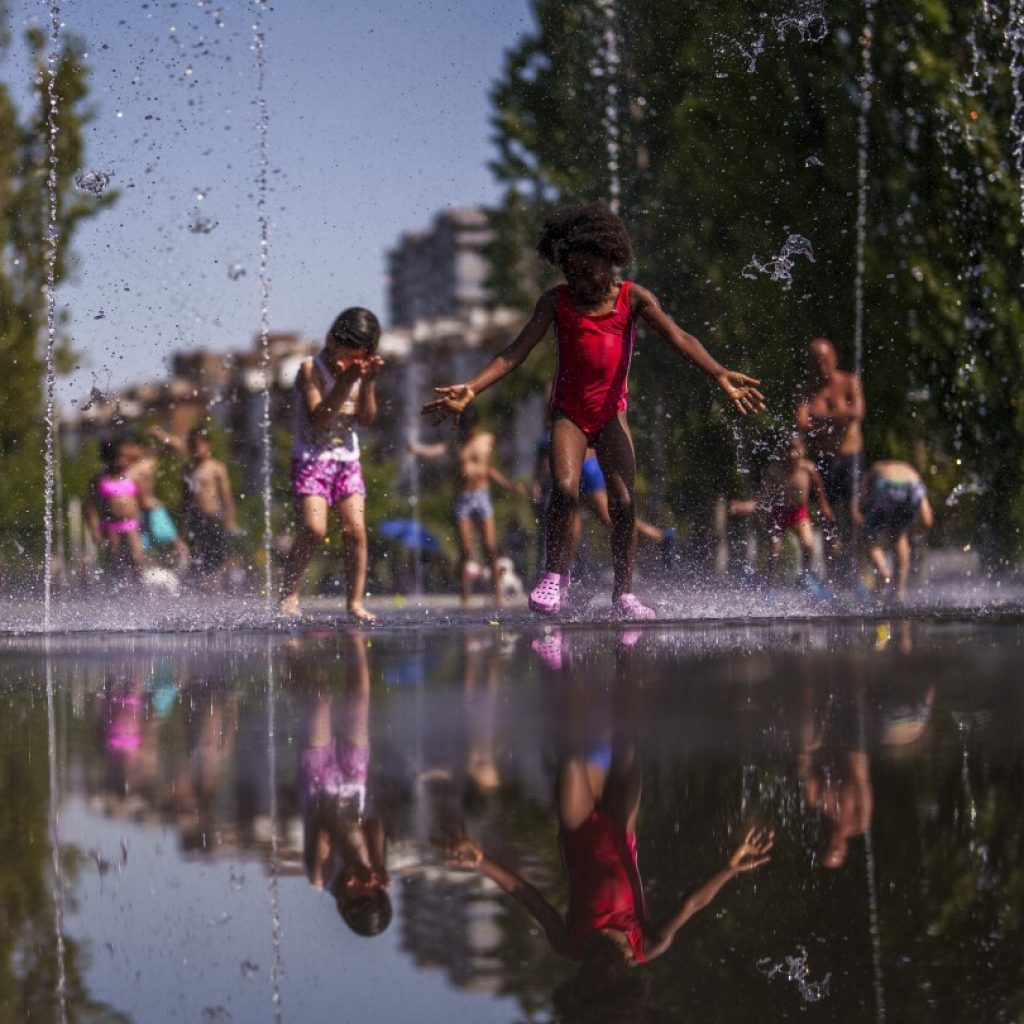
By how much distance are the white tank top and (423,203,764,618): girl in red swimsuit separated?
6.08 feet

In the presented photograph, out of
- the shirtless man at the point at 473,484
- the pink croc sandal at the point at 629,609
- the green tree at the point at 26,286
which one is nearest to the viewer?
the pink croc sandal at the point at 629,609

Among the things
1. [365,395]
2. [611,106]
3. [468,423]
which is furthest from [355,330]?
[611,106]

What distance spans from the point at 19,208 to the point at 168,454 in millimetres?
3347

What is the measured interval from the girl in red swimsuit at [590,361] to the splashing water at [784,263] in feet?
35.2

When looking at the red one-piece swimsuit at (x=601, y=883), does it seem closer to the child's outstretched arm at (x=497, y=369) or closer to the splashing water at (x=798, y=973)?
the splashing water at (x=798, y=973)

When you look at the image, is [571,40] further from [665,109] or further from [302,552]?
[302,552]

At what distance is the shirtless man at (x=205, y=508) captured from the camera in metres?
17.4

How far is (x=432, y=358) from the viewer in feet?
203

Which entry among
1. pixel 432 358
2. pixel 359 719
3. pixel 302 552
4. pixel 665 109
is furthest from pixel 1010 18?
pixel 432 358

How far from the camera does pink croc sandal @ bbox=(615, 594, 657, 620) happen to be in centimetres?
976

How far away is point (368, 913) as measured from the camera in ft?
9.82

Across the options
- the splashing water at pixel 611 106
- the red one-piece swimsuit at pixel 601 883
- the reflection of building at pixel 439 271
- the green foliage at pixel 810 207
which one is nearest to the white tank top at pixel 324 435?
the red one-piece swimsuit at pixel 601 883

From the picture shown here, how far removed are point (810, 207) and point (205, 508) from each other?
20.5ft

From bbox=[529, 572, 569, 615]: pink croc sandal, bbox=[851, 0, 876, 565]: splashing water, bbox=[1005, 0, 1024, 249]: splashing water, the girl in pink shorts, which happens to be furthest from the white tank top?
bbox=[1005, 0, 1024, 249]: splashing water
